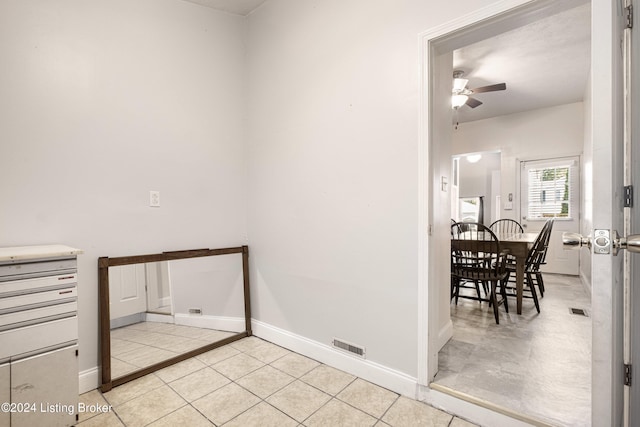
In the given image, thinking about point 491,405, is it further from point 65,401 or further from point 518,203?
point 518,203

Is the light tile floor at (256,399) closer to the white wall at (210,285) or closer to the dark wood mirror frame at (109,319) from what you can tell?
the dark wood mirror frame at (109,319)

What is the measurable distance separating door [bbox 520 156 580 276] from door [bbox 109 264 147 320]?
19.7 ft

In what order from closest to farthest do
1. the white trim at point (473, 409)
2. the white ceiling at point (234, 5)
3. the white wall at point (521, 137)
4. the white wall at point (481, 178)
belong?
the white trim at point (473, 409) → the white ceiling at point (234, 5) → the white wall at point (521, 137) → the white wall at point (481, 178)

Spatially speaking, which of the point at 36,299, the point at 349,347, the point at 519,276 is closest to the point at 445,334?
the point at 349,347

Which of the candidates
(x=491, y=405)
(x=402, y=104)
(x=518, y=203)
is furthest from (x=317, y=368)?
(x=518, y=203)

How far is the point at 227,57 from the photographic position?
2.69 metres

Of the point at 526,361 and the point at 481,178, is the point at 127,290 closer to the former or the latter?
the point at 526,361

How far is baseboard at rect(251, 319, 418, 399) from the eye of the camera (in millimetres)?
1790

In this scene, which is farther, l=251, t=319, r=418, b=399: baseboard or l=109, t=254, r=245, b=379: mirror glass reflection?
l=109, t=254, r=245, b=379: mirror glass reflection

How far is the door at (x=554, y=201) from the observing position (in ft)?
16.4

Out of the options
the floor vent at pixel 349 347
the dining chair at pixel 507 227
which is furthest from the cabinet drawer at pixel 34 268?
the dining chair at pixel 507 227

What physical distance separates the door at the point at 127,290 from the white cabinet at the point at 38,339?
46cm

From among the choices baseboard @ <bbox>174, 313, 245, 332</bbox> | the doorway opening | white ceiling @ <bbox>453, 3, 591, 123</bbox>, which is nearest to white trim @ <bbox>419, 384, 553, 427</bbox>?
the doorway opening

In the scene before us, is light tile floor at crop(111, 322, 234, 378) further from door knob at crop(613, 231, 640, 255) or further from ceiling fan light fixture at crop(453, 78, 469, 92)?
ceiling fan light fixture at crop(453, 78, 469, 92)
